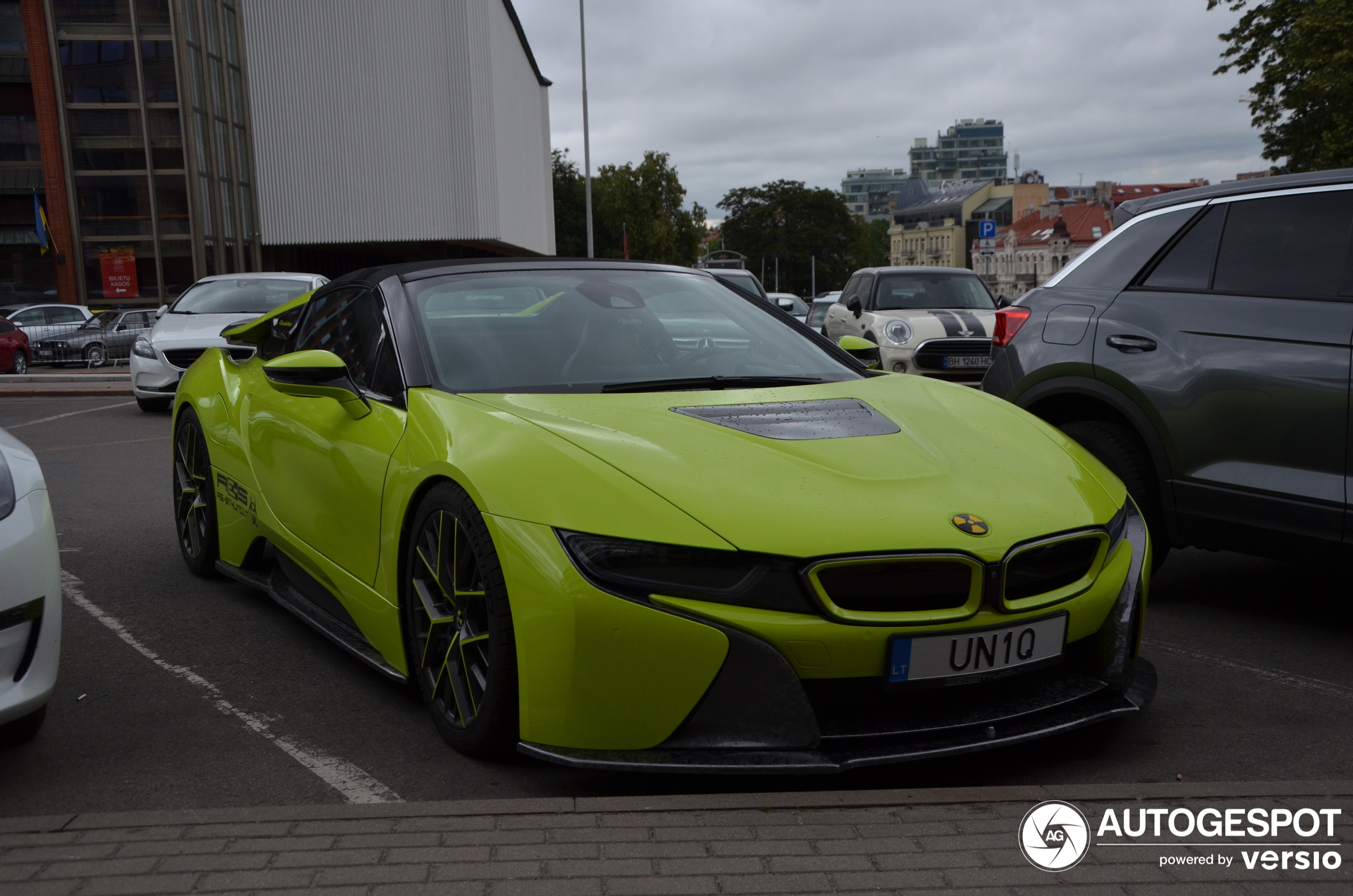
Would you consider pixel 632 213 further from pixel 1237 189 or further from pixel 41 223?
pixel 1237 189

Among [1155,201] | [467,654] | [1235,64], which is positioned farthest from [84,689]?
[1235,64]

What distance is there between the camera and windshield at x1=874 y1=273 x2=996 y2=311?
47.2 ft

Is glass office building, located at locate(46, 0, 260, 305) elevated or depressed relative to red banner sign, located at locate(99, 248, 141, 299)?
elevated

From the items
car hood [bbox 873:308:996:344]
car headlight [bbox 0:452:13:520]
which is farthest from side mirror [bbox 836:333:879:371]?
car hood [bbox 873:308:996:344]

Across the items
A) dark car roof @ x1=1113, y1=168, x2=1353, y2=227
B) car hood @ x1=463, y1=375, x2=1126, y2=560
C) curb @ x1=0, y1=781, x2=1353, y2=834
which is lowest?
curb @ x1=0, y1=781, x2=1353, y2=834

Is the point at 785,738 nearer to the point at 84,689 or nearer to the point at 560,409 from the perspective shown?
the point at 560,409

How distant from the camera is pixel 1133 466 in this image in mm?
4840

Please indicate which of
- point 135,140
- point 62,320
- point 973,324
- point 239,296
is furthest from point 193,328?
point 135,140

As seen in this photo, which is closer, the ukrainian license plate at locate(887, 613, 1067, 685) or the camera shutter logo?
the camera shutter logo

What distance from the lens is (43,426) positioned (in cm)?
1345

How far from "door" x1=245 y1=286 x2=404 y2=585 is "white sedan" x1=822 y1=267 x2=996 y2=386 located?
842 centimetres

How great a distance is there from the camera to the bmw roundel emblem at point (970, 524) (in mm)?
2969

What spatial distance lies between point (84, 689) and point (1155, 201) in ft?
14.7

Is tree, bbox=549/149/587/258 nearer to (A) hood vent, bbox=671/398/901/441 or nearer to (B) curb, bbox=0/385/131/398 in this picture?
(B) curb, bbox=0/385/131/398
